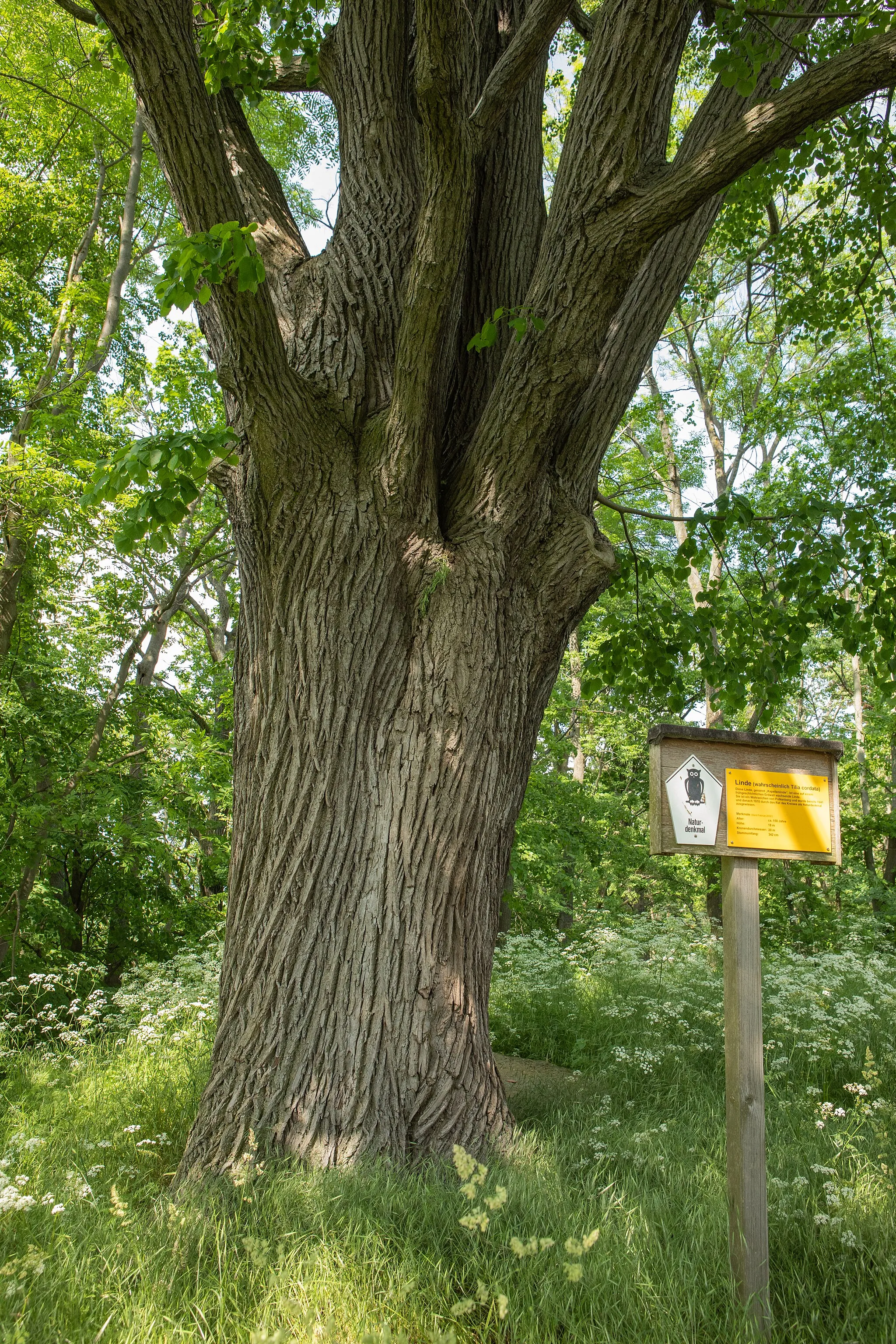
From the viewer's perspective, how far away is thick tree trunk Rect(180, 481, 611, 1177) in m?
3.31

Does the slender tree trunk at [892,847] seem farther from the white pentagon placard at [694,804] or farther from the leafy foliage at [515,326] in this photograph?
the white pentagon placard at [694,804]

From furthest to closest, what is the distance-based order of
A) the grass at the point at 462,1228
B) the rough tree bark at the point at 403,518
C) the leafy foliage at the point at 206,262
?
1. the rough tree bark at the point at 403,518
2. the leafy foliage at the point at 206,262
3. the grass at the point at 462,1228

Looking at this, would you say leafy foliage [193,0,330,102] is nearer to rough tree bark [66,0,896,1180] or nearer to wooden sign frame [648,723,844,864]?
rough tree bark [66,0,896,1180]

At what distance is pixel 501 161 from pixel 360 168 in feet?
2.62

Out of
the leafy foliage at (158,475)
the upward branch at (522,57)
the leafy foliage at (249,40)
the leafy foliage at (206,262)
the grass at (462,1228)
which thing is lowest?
the grass at (462,1228)

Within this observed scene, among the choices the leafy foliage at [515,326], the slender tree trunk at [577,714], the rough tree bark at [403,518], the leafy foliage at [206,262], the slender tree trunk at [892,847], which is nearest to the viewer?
the leafy foliage at [206,262]

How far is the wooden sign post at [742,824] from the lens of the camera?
8.97 ft

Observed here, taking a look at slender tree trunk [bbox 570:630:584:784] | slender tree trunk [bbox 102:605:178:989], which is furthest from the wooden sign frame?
slender tree trunk [bbox 570:630:584:784]

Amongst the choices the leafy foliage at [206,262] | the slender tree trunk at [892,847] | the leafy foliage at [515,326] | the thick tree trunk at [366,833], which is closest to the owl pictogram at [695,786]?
the thick tree trunk at [366,833]

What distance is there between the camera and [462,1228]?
2594 mm

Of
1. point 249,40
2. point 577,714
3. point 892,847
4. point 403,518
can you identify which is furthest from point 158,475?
point 892,847

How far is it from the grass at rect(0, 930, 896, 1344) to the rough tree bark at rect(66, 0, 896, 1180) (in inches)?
17.8

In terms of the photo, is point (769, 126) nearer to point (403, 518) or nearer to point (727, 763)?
point (403, 518)

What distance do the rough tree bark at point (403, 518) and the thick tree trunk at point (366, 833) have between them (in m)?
0.01
